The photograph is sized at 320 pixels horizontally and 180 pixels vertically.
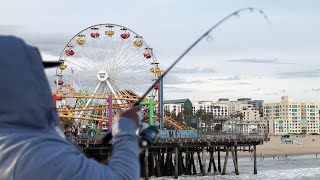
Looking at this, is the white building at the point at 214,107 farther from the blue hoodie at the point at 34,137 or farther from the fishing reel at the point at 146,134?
the blue hoodie at the point at 34,137

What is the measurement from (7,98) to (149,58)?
46951mm

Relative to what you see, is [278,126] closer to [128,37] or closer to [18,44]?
[128,37]

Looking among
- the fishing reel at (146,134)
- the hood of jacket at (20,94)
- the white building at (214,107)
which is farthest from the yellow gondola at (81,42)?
the white building at (214,107)

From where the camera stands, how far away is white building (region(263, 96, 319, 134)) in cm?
16462

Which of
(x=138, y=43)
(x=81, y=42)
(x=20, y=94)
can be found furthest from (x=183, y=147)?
(x=20, y=94)

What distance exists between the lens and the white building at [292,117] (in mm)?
164625

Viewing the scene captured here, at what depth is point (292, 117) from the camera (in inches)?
6718

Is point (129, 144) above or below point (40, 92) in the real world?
below

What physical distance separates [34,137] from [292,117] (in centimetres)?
17321

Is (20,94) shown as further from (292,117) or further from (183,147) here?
(292,117)

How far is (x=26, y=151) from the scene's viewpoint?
128cm

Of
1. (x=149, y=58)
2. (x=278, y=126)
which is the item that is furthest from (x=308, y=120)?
(x=149, y=58)

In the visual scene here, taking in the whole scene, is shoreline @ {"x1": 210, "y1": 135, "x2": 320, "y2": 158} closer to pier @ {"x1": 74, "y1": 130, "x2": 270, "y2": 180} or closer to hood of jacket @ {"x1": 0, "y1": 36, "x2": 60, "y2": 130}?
pier @ {"x1": 74, "y1": 130, "x2": 270, "y2": 180}

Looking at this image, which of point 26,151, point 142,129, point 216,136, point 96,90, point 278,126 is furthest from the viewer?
point 278,126
